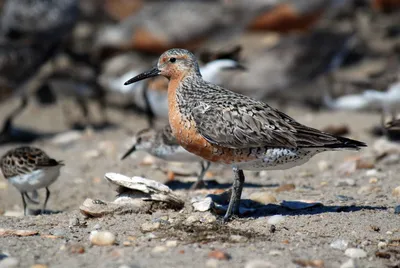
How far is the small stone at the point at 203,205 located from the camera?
6207mm

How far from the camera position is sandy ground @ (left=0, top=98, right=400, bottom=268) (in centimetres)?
496

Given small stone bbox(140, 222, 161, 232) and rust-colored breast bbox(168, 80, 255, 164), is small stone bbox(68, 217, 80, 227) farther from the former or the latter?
rust-colored breast bbox(168, 80, 255, 164)

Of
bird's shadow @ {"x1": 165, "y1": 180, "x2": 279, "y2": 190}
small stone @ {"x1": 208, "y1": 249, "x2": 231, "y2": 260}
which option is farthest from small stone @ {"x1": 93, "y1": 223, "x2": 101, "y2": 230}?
bird's shadow @ {"x1": 165, "y1": 180, "x2": 279, "y2": 190}

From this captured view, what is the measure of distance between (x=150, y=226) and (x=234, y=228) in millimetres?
654

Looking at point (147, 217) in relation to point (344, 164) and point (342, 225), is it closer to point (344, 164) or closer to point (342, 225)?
point (342, 225)

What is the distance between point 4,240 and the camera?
5516 millimetres

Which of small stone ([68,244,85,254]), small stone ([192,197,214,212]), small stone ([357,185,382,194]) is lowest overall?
small stone ([68,244,85,254])

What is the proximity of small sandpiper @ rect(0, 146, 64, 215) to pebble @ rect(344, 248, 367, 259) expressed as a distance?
3.32 meters

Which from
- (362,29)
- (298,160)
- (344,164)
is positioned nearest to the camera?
(298,160)

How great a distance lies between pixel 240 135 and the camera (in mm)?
5930

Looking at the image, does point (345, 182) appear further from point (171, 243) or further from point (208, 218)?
point (171, 243)

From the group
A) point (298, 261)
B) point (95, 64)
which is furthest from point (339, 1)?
point (298, 261)

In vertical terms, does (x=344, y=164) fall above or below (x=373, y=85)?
below

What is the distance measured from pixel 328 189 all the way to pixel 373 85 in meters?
4.41
